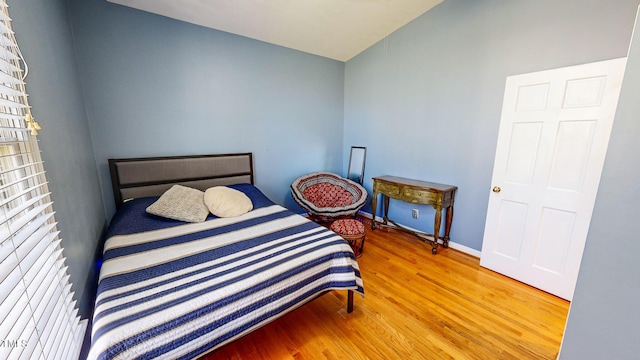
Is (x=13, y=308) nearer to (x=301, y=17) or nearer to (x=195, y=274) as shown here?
(x=195, y=274)

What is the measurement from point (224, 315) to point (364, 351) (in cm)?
99

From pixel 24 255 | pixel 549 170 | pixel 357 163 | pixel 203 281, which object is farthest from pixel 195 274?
pixel 357 163

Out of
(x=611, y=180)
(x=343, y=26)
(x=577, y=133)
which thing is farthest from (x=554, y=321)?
(x=343, y=26)

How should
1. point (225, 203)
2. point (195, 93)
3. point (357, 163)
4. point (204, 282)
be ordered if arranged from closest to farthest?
point (204, 282), point (225, 203), point (195, 93), point (357, 163)

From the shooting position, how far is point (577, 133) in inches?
75.9

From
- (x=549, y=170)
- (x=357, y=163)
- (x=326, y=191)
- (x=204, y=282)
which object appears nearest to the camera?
(x=204, y=282)

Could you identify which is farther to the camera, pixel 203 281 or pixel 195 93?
pixel 195 93

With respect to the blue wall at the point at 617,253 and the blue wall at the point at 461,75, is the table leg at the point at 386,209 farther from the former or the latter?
the blue wall at the point at 617,253

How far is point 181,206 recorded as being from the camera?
2219 millimetres

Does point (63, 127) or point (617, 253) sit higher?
point (63, 127)

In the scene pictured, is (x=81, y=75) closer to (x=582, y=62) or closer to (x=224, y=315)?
(x=224, y=315)

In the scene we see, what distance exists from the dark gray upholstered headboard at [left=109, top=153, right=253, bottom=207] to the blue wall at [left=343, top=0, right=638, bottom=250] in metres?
2.17

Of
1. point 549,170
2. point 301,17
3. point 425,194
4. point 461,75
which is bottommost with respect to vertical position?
point 425,194

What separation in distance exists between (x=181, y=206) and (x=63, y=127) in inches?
38.7
